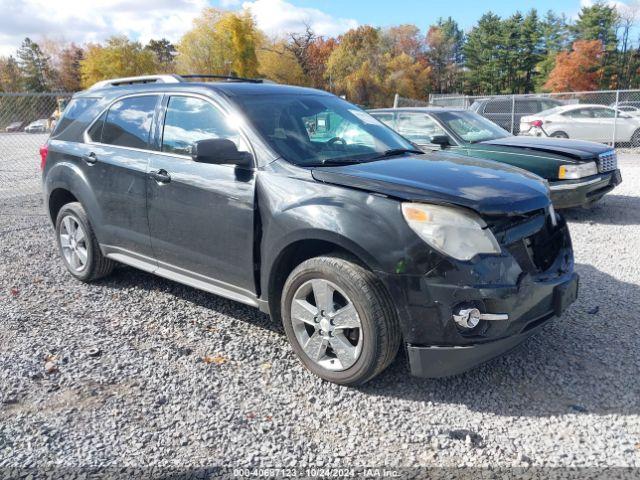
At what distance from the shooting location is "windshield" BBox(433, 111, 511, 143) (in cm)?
826

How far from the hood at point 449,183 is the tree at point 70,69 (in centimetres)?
9739

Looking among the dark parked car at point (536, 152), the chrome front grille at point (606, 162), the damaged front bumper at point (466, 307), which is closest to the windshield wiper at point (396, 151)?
the damaged front bumper at point (466, 307)

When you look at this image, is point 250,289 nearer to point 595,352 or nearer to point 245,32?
point 595,352

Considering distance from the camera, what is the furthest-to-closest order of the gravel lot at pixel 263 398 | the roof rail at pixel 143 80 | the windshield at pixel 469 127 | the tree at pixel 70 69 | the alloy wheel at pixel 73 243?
the tree at pixel 70 69
the windshield at pixel 469 127
the alloy wheel at pixel 73 243
the roof rail at pixel 143 80
the gravel lot at pixel 263 398

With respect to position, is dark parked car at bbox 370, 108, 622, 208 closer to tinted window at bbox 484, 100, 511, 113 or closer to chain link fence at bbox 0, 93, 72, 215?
chain link fence at bbox 0, 93, 72, 215

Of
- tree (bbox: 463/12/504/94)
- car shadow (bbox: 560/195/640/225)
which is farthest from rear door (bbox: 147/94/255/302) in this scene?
tree (bbox: 463/12/504/94)

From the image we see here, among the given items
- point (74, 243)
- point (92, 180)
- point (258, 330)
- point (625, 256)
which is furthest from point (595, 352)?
point (74, 243)

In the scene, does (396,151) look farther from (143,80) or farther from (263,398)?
(143,80)

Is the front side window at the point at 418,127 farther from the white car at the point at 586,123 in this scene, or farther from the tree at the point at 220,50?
the tree at the point at 220,50

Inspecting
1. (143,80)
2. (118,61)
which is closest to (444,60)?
(118,61)

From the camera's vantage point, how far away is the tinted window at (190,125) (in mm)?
3932

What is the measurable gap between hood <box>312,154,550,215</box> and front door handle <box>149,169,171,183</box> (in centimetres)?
123

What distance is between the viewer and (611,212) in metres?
8.34

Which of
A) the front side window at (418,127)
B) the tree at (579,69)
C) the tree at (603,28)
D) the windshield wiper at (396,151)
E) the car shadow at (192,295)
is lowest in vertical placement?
the car shadow at (192,295)
